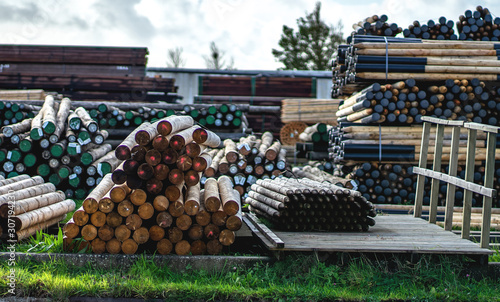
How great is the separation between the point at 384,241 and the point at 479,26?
28.5 feet

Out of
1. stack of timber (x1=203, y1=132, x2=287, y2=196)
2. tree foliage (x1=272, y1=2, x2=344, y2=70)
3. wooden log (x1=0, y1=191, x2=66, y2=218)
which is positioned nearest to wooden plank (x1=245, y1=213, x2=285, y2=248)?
wooden log (x1=0, y1=191, x2=66, y2=218)

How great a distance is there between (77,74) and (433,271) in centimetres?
2008

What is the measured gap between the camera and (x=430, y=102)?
11430 mm

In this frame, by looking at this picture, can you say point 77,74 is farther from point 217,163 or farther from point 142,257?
point 142,257

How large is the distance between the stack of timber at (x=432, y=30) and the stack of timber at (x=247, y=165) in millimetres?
4533

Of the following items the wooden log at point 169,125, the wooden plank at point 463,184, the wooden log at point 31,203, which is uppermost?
the wooden log at point 169,125

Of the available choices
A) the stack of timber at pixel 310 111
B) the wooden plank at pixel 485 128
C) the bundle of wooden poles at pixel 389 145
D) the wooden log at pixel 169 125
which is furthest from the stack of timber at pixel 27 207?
the stack of timber at pixel 310 111

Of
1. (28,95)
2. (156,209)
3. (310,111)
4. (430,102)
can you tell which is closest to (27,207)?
(156,209)

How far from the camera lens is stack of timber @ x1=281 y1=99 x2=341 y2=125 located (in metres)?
20.2

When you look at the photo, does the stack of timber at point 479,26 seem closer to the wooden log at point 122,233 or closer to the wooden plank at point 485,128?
the wooden plank at point 485,128

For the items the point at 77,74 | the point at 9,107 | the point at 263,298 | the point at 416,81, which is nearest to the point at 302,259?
the point at 263,298

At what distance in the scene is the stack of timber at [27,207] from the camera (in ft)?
22.2

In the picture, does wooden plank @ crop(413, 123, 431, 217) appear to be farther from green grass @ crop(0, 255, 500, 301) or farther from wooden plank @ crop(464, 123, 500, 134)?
green grass @ crop(0, 255, 500, 301)

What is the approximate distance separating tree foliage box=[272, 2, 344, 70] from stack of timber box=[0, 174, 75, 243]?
36.4m
